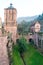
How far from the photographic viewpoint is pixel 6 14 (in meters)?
30.8

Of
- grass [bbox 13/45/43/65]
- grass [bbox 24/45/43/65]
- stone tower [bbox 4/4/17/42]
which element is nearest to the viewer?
grass [bbox 13/45/43/65]

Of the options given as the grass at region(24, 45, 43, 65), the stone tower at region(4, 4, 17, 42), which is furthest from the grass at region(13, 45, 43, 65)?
the stone tower at region(4, 4, 17, 42)

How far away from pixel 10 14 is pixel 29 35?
12.8ft

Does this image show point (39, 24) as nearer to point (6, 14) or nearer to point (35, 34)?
point (35, 34)

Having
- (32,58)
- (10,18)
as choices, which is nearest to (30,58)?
(32,58)

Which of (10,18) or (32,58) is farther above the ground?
(10,18)

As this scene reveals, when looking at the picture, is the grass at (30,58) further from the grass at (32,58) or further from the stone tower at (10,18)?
the stone tower at (10,18)

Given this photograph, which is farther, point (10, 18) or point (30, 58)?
point (10, 18)

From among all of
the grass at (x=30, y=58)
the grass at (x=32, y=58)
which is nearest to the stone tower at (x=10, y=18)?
the grass at (x=32, y=58)

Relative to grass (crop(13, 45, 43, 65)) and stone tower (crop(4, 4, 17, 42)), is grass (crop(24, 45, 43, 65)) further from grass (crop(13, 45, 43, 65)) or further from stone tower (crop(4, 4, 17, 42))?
stone tower (crop(4, 4, 17, 42))

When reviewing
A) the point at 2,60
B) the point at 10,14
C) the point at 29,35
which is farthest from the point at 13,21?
the point at 2,60

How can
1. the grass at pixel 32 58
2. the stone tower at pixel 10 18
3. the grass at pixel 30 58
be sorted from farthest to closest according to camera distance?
the stone tower at pixel 10 18 < the grass at pixel 32 58 < the grass at pixel 30 58

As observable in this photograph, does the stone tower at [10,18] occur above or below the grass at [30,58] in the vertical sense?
above

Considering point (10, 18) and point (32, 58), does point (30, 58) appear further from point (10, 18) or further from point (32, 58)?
point (10, 18)
